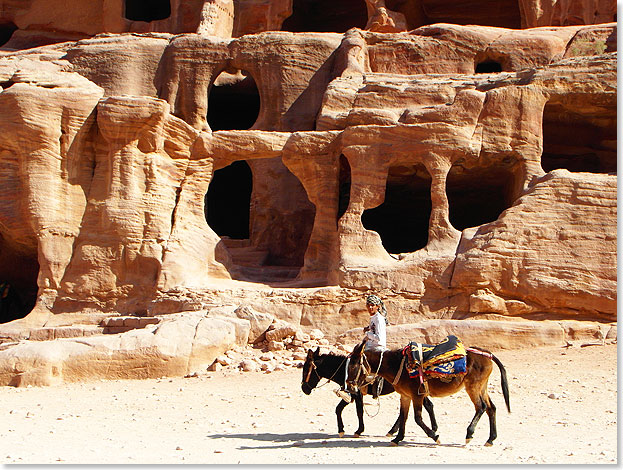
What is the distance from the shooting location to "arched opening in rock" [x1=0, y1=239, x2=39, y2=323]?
67.8 feet

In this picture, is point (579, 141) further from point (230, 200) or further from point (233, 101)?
point (230, 200)

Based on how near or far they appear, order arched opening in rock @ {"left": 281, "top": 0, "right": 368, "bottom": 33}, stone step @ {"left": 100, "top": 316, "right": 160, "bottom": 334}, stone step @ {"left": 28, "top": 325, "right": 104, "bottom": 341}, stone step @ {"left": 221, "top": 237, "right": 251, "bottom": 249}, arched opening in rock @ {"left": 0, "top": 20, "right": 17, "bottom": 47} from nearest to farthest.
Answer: stone step @ {"left": 100, "top": 316, "right": 160, "bottom": 334} < stone step @ {"left": 28, "top": 325, "right": 104, "bottom": 341} < stone step @ {"left": 221, "top": 237, "right": 251, "bottom": 249} < arched opening in rock @ {"left": 281, "top": 0, "right": 368, "bottom": 33} < arched opening in rock @ {"left": 0, "top": 20, "right": 17, "bottom": 47}

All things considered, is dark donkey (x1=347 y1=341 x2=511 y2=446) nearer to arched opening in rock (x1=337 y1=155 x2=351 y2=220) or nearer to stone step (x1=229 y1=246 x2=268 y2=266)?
arched opening in rock (x1=337 y1=155 x2=351 y2=220)

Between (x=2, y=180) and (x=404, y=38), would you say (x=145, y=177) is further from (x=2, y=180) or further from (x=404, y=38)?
(x=404, y=38)

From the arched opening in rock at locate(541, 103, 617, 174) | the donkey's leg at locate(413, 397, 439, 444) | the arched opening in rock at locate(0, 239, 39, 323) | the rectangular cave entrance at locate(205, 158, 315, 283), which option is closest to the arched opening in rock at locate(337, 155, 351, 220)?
the rectangular cave entrance at locate(205, 158, 315, 283)

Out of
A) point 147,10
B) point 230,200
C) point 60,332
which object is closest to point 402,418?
point 60,332

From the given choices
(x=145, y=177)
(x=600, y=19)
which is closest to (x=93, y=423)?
(x=145, y=177)

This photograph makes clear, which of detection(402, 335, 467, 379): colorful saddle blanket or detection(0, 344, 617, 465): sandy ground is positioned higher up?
detection(402, 335, 467, 379): colorful saddle blanket

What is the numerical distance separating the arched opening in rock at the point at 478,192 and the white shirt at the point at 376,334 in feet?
28.5

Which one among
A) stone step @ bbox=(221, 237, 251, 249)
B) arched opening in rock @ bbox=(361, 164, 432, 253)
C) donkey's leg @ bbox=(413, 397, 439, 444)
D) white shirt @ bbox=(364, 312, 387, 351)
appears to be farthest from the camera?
stone step @ bbox=(221, 237, 251, 249)

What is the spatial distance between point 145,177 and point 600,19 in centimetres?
1333

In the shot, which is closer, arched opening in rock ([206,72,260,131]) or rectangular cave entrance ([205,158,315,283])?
rectangular cave entrance ([205,158,315,283])

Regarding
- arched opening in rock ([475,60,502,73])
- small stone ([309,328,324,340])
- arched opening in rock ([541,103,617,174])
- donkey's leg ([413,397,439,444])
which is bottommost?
small stone ([309,328,324,340])

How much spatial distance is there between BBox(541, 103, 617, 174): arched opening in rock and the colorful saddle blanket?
10.5 m
